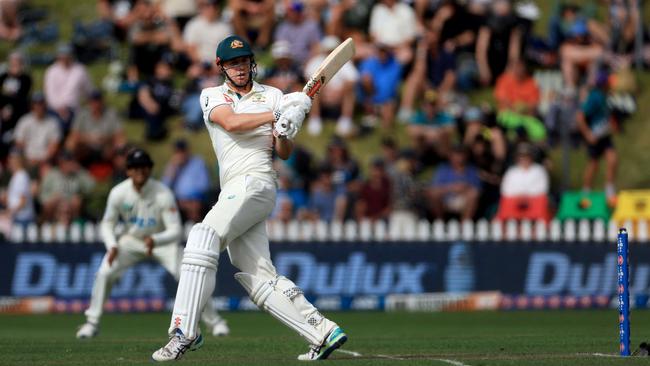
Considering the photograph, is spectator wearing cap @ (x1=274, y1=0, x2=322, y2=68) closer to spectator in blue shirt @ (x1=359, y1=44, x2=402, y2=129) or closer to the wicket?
spectator in blue shirt @ (x1=359, y1=44, x2=402, y2=129)

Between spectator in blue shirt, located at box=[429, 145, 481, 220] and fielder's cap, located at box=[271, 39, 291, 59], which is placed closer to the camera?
spectator in blue shirt, located at box=[429, 145, 481, 220]

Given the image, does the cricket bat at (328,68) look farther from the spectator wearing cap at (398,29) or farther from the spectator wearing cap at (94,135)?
the spectator wearing cap at (398,29)

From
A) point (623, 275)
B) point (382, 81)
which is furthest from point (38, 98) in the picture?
point (623, 275)

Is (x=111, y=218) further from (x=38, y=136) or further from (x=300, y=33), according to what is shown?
(x=300, y=33)

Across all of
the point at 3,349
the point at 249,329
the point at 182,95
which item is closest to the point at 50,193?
the point at 182,95

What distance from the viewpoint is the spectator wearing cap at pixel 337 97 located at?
71.5 feet

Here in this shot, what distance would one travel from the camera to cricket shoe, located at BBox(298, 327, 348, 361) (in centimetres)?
930

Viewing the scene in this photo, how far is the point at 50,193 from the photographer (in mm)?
20703

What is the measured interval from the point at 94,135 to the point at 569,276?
7853 mm

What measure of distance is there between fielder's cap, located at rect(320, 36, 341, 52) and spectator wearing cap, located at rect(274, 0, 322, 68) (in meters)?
0.28

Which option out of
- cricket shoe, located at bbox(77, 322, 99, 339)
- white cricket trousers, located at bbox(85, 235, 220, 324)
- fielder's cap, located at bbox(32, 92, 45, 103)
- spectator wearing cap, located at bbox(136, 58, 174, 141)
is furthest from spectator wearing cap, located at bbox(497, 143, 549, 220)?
cricket shoe, located at bbox(77, 322, 99, 339)

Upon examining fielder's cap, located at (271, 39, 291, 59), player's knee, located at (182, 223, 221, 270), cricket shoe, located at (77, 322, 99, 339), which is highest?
fielder's cap, located at (271, 39, 291, 59)

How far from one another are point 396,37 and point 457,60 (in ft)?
3.72

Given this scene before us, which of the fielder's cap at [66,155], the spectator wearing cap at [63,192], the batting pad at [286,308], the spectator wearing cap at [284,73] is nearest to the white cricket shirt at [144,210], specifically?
the batting pad at [286,308]
